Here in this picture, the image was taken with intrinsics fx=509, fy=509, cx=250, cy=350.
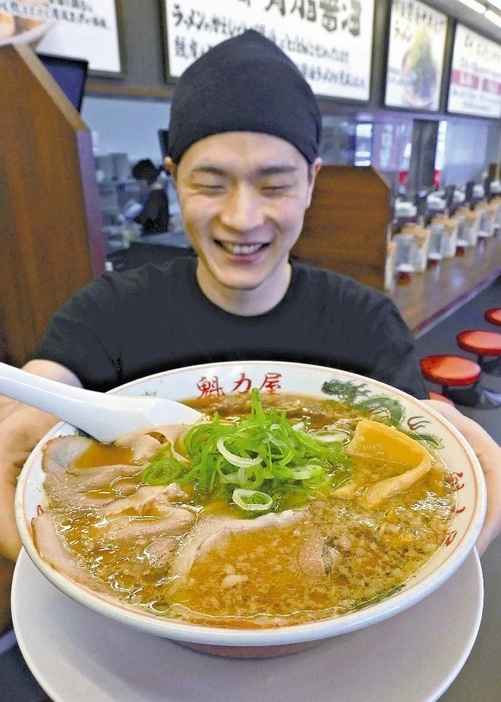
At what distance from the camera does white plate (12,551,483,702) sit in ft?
1.99

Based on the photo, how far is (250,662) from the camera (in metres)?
0.66

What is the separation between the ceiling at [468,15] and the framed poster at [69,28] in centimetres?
414

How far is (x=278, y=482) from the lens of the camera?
842 mm

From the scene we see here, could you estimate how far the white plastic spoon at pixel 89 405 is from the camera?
91 centimetres

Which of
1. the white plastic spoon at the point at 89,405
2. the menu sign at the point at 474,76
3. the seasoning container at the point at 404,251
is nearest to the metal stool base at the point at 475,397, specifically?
the seasoning container at the point at 404,251

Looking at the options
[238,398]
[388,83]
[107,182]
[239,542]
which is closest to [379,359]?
[238,398]

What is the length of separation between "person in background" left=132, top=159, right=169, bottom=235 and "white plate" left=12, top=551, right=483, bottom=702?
112 inches

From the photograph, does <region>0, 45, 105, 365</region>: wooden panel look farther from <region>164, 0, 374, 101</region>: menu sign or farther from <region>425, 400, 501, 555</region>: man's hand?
<region>164, 0, 374, 101</region>: menu sign

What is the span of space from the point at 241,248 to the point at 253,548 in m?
0.82

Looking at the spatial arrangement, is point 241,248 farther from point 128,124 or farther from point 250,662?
point 128,124

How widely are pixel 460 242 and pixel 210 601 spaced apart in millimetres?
4700

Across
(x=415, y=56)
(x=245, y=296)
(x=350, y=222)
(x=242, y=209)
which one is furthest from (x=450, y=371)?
(x=415, y=56)

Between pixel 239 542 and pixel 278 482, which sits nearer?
pixel 239 542

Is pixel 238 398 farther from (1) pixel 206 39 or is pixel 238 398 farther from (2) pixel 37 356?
(1) pixel 206 39
